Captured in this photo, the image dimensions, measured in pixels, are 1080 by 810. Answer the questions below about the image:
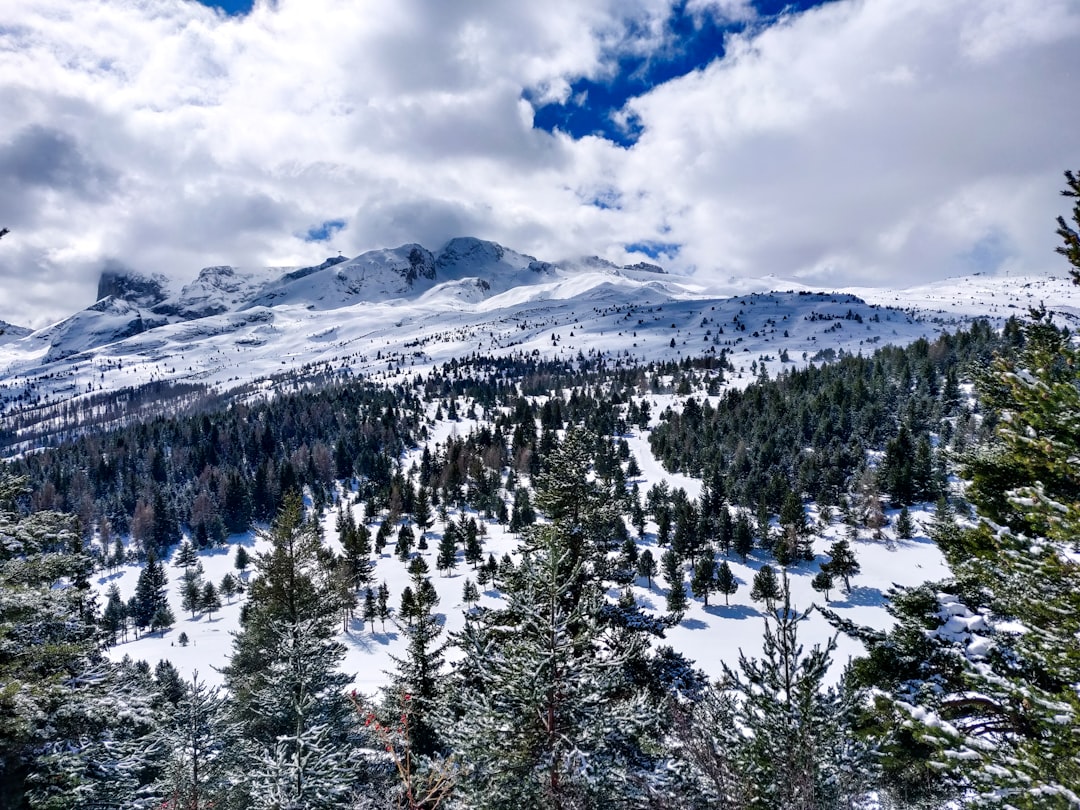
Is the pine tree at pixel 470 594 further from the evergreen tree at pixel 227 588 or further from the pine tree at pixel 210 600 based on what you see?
the evergreen tree at pixel 227 588

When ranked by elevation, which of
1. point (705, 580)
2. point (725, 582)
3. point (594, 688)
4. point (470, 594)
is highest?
point (594, 688)

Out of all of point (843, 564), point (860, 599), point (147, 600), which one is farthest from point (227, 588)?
point (860, 599)

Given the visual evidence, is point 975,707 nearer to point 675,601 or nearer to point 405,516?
point 675,601

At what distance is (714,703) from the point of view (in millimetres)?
9125

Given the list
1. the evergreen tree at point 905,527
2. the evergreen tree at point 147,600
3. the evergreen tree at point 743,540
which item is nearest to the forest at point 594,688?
the evergreen tree at point 743,540

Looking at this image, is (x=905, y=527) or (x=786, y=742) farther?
(x=905, y=527)

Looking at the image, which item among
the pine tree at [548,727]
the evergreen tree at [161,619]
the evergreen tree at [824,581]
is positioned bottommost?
the evergreen tree at [161,619]

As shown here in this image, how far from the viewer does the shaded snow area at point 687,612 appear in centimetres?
5969

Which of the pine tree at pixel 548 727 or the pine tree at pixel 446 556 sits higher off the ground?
the pine tree at pixel 548 727

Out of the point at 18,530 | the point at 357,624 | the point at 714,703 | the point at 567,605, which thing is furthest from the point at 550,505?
the point at 357,624

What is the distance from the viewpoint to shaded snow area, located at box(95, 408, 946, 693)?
196 feet

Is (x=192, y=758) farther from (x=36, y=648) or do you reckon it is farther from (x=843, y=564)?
(x=843, y=564)

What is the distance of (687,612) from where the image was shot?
225 ft

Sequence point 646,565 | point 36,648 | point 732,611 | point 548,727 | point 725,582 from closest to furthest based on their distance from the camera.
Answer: point 36,648 → point 548,727 → point 725,582 → point 732,611 → point 646,565
